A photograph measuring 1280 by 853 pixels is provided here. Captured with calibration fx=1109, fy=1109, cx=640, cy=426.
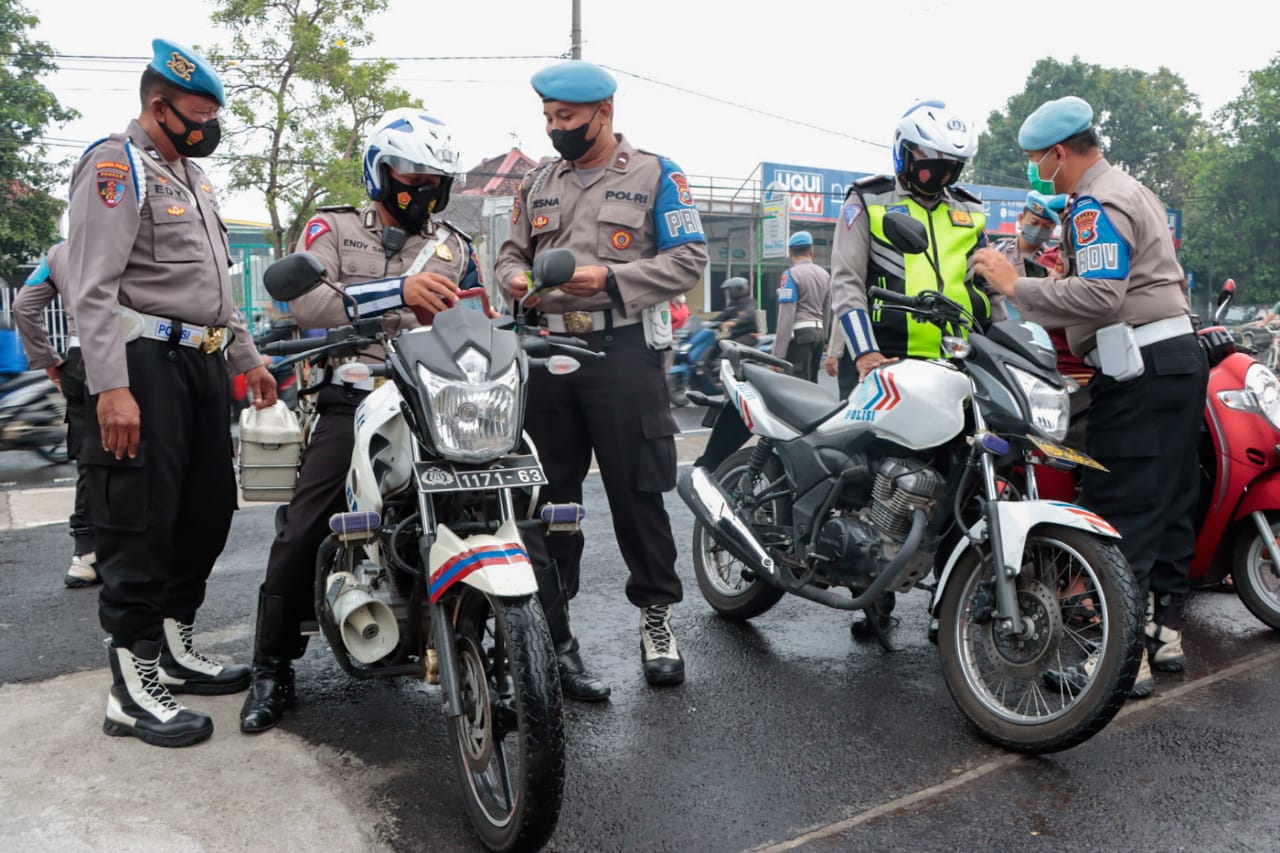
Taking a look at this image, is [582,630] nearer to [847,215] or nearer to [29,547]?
[847,215]

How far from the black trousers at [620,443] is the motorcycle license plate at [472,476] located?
39.4 inches

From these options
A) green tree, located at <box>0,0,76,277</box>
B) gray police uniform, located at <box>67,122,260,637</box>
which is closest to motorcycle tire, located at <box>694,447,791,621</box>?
gray police uniform, located at <box>67,122,260,637</box>

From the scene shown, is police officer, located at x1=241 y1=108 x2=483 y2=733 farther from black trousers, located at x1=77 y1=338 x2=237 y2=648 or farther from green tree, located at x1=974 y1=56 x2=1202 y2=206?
green tree, located at x1=974 y1=56 x2=1202 y2=206

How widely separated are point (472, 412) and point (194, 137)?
151 cm

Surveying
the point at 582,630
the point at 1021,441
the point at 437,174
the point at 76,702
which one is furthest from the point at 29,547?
the point at 1021,441

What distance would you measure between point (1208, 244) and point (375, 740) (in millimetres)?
48884

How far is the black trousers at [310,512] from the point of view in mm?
3352

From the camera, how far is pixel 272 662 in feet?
11.5

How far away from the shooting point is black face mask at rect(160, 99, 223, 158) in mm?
3404

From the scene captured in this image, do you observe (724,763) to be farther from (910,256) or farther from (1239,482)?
(1239,482)

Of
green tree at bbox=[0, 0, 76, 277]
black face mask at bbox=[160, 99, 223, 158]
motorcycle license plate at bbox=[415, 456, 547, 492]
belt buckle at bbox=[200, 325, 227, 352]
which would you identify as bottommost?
motorcycle license plate at bbox=[415, 456, 547, 492]

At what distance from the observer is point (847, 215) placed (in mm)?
4199

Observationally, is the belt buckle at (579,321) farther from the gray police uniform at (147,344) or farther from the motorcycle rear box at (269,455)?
the gray police uniform at (147,344)

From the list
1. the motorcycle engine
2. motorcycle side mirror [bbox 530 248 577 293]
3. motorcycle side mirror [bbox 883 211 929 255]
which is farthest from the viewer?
the motorcycle engine
